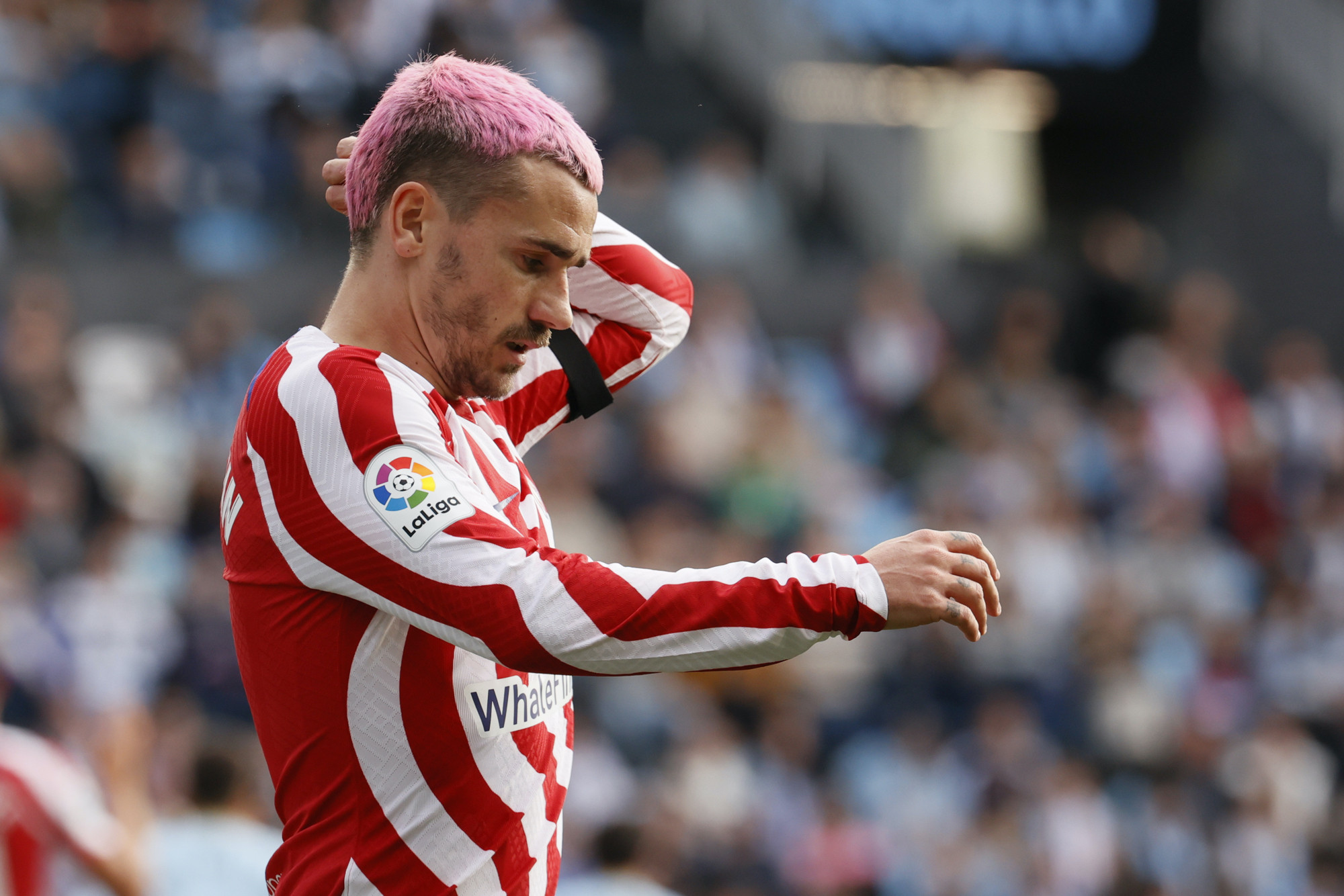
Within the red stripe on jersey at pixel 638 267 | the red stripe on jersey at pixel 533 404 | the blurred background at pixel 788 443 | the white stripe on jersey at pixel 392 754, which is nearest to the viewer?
the white stripe on jersey at pixel 392 754

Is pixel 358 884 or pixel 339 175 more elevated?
pixel 339 175

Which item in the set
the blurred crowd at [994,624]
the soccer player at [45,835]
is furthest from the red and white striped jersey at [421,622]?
the blurred crowd at [994,624]

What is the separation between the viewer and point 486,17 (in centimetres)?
1198

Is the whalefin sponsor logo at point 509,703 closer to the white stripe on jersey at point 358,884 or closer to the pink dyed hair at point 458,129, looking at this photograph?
the white stripe on jersey at point 358,884

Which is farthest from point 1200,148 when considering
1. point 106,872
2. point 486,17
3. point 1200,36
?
point 106,872

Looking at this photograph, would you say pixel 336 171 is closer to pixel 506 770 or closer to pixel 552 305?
pixel 552 305

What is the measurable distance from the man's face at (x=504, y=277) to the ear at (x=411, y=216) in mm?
28

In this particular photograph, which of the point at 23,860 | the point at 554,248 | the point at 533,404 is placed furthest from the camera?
the point at 23,860

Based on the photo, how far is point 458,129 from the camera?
2.43m

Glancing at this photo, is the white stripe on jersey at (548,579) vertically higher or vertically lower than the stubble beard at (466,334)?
lower

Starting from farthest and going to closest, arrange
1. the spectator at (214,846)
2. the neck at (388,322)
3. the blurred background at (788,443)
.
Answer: the blurred background at (788,443) → the spectator at (214,846) → the neck at (388,322)

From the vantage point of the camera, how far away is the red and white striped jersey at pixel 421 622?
7.23ft

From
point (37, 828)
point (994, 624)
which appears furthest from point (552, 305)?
point (994, 624)

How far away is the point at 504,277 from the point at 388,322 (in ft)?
0.71
